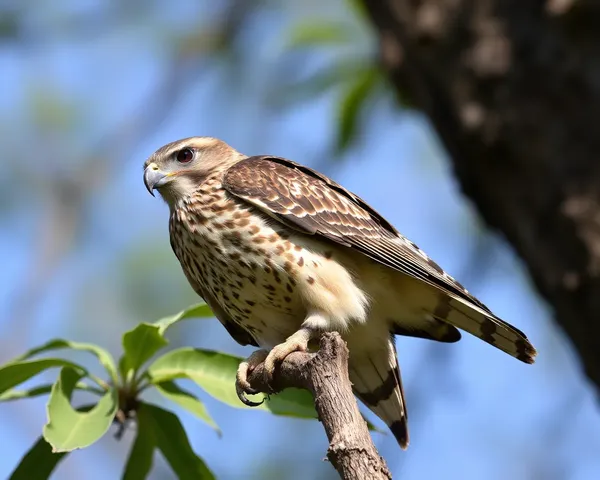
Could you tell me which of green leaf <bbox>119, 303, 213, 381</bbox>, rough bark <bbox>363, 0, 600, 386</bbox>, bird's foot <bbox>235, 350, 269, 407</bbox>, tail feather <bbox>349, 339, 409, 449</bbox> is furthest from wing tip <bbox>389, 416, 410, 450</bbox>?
green leaf <bbox>119, 303, 213, 381</bbox>

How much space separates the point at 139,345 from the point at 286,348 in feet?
2.25

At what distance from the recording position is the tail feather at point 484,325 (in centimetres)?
420

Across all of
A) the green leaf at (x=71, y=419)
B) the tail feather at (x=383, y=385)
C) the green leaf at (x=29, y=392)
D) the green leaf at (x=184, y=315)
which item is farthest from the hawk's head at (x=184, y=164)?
the green leaf at (x=71, y=419)

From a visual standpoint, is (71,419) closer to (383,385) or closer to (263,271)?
(263,271)

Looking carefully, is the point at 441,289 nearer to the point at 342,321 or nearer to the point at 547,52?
the point at 342,321

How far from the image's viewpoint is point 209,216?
4641mm

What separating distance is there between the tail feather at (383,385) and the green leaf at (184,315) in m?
1.01

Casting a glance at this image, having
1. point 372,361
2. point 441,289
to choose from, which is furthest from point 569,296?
point 372,361

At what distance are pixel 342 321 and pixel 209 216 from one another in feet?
2.82

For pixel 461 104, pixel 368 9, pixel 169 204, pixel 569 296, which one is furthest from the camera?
pixel 169 204

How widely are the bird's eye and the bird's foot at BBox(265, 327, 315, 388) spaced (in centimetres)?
147

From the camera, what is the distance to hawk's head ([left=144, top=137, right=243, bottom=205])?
514 cm

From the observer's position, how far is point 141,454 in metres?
3.72

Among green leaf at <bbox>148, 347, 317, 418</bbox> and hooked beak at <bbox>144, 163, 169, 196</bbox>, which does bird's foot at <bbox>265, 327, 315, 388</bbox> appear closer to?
green leaf at <bbox>148, 347, 317, 418</bbox>
